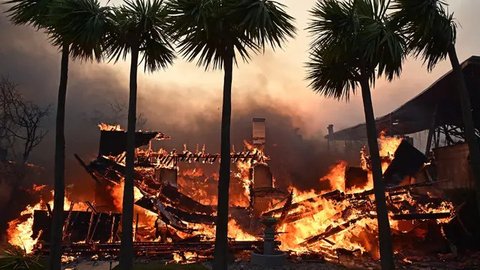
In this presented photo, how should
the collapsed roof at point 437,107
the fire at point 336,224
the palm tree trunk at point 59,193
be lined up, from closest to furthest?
1. the palm tree trunk at point 59,193
2. the fire at point 336,224
3. the collapsed roof at point 437,107

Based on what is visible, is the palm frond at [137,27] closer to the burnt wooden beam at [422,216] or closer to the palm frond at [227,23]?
the palm frond at [227,23]

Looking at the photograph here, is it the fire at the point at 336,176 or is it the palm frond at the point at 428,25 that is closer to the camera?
the palm frond at the point at 428,25

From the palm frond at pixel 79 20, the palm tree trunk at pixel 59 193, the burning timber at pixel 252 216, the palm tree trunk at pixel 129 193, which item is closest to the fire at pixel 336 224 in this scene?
the burning timber at pixel 252 216

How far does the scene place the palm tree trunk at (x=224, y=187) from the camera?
736cm

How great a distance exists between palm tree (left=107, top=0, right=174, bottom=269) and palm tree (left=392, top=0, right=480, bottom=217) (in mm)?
5996

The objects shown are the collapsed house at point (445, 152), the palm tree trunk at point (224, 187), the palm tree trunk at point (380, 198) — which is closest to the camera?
the palm tree trunk at point (224, 187)

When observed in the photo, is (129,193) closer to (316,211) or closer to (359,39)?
(359,39)

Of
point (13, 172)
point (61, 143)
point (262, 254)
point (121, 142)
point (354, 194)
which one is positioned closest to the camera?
point (61, 143)

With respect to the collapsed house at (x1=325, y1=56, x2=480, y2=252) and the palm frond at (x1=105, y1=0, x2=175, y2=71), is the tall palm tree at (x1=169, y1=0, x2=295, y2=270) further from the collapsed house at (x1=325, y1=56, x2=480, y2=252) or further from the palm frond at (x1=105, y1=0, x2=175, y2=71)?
the collapsed house at (x1=325, y1=56, x2=480, y2=252)

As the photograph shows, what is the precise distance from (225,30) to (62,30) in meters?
3.65

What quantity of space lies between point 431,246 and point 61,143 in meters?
15.4

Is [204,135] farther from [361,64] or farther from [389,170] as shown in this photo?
[361,64]

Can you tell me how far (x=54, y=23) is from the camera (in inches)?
304

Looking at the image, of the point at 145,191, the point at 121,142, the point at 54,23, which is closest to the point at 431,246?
the point at 145,191
